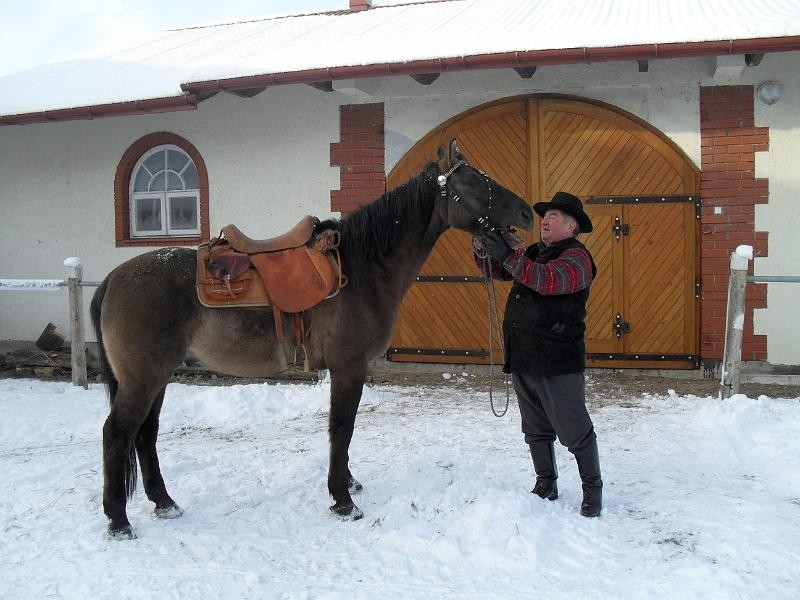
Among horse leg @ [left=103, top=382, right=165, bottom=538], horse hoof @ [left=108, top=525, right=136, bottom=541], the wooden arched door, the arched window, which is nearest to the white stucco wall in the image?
the wooden arched door

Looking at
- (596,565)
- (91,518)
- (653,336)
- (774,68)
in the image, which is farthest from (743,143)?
(91,518)

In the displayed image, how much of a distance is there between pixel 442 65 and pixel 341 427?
4431mm

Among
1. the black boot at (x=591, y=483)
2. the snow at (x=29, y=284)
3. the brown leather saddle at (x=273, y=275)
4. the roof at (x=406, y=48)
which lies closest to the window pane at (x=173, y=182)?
the roof at (x=406, y=48)

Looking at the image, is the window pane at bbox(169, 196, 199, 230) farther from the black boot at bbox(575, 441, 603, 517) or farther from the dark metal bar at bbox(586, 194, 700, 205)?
the black boot at bbox(575, 441, 603, 517)

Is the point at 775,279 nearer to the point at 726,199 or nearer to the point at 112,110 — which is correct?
the point at 726,199

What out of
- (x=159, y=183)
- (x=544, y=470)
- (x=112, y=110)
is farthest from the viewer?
(x=159, y=183)

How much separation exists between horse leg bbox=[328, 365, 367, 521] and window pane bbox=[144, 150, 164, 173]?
6.42 m

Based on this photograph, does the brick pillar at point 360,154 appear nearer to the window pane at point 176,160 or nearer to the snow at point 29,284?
the window pane at point 176,160

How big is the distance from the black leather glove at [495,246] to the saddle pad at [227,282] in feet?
4.11

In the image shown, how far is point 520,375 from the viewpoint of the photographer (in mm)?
3518

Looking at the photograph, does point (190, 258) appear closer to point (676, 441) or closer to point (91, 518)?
point (91, 518)

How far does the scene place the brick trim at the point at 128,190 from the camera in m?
8.28

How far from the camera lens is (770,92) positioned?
661 cm

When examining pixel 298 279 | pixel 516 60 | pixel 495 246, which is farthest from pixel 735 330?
pixel 298 279
